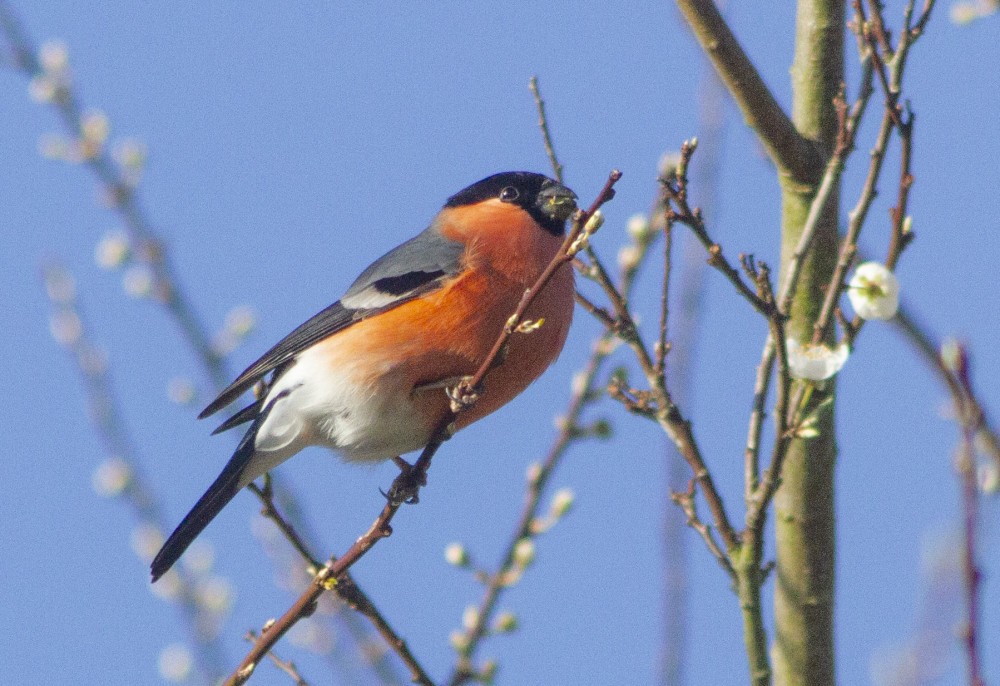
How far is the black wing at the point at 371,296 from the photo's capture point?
4.15 metres

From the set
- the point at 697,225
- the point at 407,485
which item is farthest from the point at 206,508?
the point at 697,225

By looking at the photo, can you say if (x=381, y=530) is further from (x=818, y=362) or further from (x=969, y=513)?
(x=969, y=513)

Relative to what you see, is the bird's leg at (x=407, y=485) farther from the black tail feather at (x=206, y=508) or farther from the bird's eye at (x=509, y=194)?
the bird's eye at (x=509, y=194)

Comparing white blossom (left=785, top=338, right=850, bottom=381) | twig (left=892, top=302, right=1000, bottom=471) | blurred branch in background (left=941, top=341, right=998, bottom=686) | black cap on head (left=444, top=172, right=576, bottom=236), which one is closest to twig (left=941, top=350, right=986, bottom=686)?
blurred branch in background (left=941, top=341, right=998, bottom=686)

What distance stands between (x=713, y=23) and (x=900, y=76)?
3.15 feet

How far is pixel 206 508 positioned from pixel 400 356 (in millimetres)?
873

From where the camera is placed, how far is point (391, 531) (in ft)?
10.2

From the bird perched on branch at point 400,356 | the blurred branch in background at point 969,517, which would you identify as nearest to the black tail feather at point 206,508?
the bird perched on branch at point 400,356

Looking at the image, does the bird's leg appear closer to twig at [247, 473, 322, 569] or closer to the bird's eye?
twig at [247, 473, 322, 569]

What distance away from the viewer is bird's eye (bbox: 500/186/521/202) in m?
4.72

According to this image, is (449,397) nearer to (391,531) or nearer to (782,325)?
(391,531)

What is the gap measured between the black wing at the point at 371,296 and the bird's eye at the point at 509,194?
1.28 feet

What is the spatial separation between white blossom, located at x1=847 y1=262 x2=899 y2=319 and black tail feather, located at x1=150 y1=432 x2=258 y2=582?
2.21 m

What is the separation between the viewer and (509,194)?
4.75m
